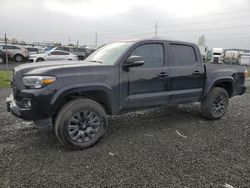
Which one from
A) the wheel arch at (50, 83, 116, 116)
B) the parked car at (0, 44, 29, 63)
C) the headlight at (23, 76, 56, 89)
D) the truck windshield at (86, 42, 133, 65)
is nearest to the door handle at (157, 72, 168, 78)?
the truck windshield at (86, 42, 133, 65)

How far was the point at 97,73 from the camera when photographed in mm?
3748

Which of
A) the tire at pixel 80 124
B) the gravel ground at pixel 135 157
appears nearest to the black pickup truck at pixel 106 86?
the tire at pixel 80 124

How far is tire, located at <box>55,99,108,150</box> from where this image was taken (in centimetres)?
353

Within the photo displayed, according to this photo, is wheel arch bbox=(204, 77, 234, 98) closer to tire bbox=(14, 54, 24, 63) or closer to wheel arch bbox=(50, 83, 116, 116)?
wheel arch bbox=(50, 83, 116, 116)

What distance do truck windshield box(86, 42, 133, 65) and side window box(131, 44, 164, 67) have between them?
0.23 m

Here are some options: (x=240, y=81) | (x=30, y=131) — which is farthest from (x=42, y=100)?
(x=240, y=81)

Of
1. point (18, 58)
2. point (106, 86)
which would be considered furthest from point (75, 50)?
point (106, 86)

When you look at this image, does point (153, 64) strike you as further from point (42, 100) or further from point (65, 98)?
point (42, 100)

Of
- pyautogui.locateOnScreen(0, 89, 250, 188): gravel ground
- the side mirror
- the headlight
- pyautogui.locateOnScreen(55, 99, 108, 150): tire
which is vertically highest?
the side mirror

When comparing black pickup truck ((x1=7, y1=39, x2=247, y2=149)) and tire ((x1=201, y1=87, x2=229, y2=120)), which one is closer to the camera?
black pickup truck ((x1=7, y1=39, x2=247, y2=149))

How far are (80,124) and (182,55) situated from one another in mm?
2601

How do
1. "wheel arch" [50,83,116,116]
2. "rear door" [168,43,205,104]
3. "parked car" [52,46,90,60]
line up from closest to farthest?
"wheel arch" [50,83,116,116]
"rear door" [168,43,205,104]
"parked car" [52,46,90,60]

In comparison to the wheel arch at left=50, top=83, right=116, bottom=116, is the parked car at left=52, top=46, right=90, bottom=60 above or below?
above

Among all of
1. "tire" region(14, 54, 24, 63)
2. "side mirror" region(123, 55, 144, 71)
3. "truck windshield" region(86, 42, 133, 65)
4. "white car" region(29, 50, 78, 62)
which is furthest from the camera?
"tire" region(14, 54, 24, 63)
